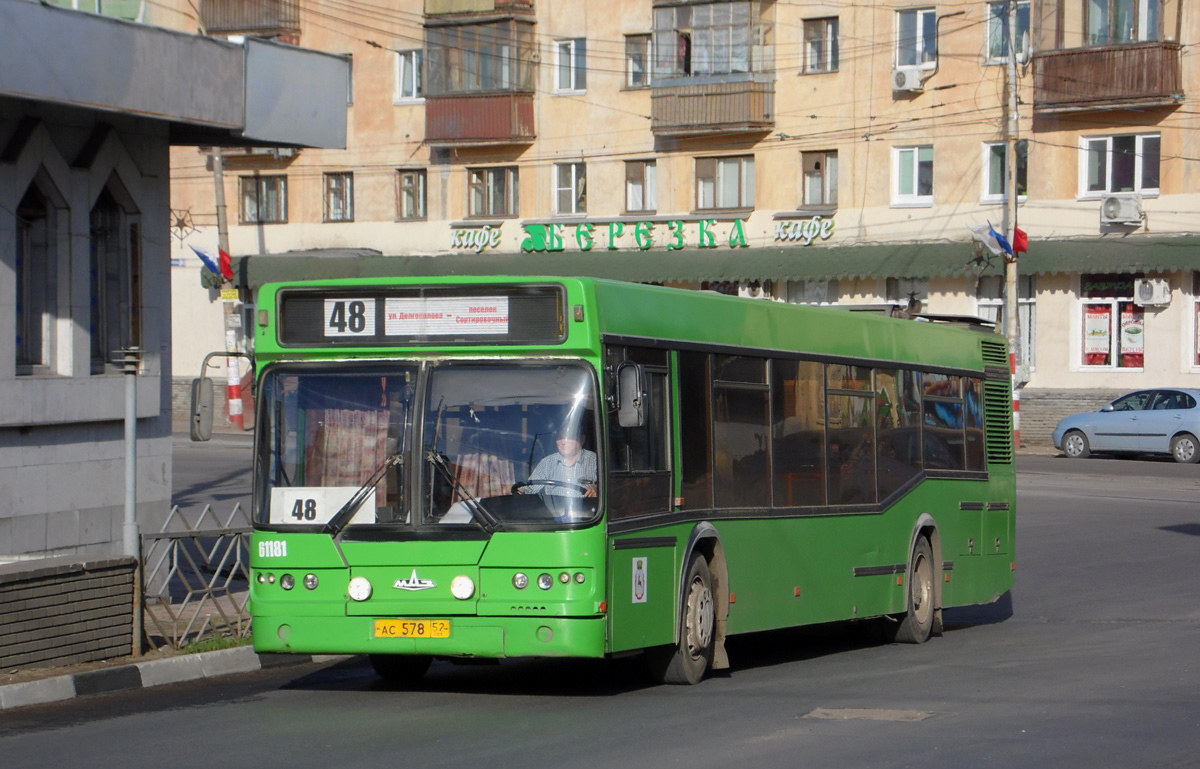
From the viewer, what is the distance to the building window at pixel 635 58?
144 feet

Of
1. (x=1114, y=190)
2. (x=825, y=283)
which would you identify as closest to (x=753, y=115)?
(x=825, y=283)

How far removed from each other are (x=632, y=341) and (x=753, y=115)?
32791 mm

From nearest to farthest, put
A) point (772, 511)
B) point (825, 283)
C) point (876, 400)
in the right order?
point (772, 511) < point (876, 400) < point (825, 283)

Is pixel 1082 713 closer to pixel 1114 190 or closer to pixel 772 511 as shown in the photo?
pixel 772 511

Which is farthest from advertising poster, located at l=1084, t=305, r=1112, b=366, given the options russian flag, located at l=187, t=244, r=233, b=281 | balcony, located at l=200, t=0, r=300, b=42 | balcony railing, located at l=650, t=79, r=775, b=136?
balcony, located at l=200, t=0, r=300, b=42

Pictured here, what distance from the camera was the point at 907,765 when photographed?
24.8 ft

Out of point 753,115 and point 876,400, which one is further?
point 753,115

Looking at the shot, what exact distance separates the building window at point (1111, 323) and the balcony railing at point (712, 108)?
29.4 feet

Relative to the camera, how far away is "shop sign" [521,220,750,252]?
1679 inches

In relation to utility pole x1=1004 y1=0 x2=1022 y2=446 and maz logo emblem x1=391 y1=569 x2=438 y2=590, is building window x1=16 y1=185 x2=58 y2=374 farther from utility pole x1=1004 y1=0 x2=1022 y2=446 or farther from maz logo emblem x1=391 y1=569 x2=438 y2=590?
utility pole x1=1004 y1=0 x2=1022 y2=446

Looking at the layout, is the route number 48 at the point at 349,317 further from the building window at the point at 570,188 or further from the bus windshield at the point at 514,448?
the building window at the point at 570,188

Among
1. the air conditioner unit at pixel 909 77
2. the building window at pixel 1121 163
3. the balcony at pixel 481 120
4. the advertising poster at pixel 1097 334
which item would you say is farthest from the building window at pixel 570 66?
the advertising poster at pixel 1097 334

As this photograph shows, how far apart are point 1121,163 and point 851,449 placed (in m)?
27.3

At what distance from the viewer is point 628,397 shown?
930 cm
